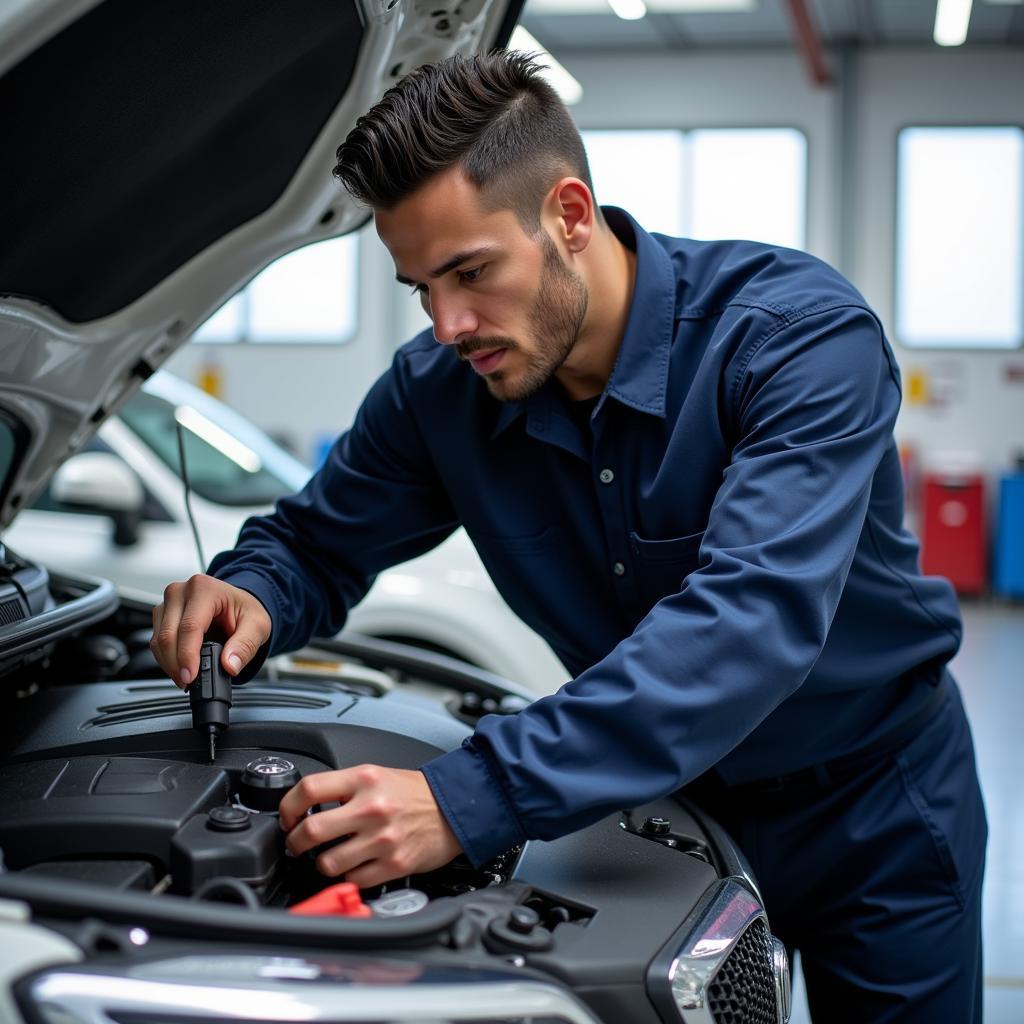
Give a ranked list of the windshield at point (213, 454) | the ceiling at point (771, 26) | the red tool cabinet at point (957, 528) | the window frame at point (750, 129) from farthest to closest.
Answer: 1. the window frame at point (750, 129)
2. the red tool cabinet at point (957, 528)
3. the ceiling at point (771, 26)
4. the windshield at point (213, 454)

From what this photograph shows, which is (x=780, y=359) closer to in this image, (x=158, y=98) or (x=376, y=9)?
(x=376, y=9)

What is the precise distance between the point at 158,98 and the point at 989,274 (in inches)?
332

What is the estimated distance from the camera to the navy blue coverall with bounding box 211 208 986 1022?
3.98 ft

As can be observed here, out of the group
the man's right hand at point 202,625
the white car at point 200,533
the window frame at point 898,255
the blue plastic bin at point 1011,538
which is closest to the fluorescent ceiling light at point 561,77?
the window frame at point 898,255

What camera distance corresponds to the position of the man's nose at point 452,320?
135 centimetres

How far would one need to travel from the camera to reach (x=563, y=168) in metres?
1.44

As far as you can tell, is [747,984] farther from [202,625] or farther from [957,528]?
[957,528]

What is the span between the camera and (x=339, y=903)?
1.02 metres

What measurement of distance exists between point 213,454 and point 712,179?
638 centimetres

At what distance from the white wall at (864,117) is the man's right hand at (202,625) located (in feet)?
25.8

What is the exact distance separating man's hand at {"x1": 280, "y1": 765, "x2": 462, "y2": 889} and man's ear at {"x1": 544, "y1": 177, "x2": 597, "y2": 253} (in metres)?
0.66

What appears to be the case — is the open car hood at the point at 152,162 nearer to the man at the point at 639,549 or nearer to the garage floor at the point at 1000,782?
the man at the point at 639,549

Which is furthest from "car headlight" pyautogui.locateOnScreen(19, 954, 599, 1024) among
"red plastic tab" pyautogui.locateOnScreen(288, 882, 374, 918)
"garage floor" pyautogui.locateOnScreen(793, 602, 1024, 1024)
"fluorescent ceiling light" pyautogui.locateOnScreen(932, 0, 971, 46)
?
"fluorescent ceiling light" pyautogui.locateOnScreen(932, 0, 971, 46)

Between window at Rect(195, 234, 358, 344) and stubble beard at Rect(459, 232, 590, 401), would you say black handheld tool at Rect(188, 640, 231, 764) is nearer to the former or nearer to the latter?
stubble beard at Rect(459, 232, 590, 401)
